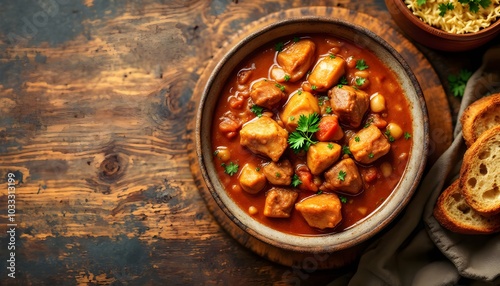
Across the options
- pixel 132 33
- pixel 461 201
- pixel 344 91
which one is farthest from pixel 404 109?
pixel 132 33

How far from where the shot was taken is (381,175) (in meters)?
4.48

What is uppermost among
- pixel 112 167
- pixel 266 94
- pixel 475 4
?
pixel 112 167

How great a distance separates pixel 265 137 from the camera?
427 cm

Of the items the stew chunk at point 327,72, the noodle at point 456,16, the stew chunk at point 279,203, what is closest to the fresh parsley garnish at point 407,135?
the stew chunk at point 327,72

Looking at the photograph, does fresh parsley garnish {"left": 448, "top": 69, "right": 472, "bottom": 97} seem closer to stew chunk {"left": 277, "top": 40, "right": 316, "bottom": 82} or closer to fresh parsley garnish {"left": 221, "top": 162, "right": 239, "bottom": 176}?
stew chunk {"left": 277, "top": 40, "right": 316, "bottom": 82}

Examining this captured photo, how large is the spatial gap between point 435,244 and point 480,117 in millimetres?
1051

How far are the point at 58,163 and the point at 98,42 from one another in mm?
1078

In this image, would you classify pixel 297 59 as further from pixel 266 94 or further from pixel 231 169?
pixel 231 169

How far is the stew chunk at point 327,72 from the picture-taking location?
4.36 m

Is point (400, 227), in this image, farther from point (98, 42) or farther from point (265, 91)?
point (98, 42)

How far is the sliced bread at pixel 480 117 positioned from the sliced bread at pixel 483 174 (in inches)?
2.9

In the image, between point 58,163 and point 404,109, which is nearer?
point 404,109

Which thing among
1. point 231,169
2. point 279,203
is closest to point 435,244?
point 279,203

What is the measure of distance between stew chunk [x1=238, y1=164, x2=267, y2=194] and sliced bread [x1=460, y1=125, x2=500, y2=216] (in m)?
1.51
